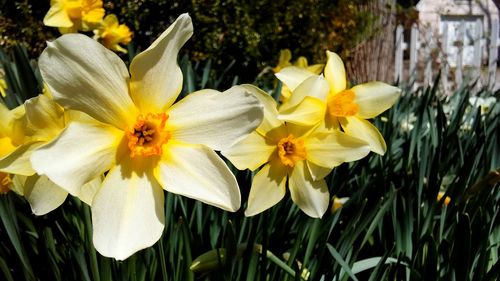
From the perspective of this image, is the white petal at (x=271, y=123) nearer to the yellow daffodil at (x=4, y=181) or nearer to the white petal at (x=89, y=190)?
the white petal at (x=89, y=190)

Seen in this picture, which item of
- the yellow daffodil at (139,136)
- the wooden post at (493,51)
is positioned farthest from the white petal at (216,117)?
the wooden post at (493,51)

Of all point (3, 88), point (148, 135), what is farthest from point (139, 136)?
point (3, 88)

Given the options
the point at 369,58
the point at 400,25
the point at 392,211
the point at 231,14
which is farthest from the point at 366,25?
the point at 392,211

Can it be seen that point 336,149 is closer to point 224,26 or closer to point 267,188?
point 267,188

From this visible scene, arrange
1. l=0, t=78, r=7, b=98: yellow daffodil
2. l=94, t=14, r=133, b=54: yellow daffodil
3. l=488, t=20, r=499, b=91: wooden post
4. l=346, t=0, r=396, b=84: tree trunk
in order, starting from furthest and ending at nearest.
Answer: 1. l=488, t=20, r=499, b=91: wooden post
2. l=346, t=0, r=396, b=84: tree trunk
3. l=94, t=14, r=133, b=54: yellow daffodil
4. l=0, t=78, r=7, b=98: yellow daffodil

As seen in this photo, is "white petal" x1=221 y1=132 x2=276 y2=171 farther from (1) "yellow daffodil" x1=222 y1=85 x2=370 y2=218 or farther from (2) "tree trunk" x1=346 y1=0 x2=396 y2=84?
(2) "tree trunk" x1=346 y1=0 x2=396 y2=84

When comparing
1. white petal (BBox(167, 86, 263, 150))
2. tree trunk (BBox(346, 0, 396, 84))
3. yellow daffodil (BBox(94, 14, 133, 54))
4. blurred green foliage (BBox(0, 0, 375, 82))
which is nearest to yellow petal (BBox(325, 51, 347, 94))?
white petal (BBox(167, 86, 263, 150))

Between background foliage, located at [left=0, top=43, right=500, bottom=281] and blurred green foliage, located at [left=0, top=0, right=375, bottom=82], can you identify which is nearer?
background foliage, located at [left=0, top=43, right=500, bottom=281]
